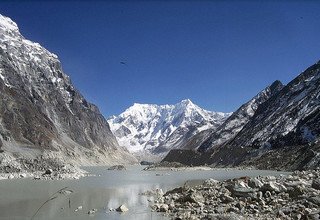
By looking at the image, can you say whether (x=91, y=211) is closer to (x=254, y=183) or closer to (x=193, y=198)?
(x=193, y=198)

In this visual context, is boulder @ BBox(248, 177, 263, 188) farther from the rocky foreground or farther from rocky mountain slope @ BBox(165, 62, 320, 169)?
rocky mountain slope @ BBox(165, 62, 320, 169)

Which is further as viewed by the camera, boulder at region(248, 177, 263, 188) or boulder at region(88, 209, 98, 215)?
boulder at region(88, 209, 98, 215)

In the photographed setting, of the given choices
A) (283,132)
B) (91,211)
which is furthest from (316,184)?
(283,132)

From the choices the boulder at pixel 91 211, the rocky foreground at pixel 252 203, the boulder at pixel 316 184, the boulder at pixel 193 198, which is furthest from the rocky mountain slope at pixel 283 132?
the boulder at pixel 91 211

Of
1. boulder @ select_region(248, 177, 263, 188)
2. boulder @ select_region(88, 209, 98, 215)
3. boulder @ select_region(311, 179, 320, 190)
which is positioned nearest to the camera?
boulder @ select_region(311, 179, 320, 190)

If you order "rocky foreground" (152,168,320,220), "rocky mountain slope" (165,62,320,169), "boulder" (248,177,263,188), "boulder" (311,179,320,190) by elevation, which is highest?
"rocky mountain slope" (165,62,320,169)

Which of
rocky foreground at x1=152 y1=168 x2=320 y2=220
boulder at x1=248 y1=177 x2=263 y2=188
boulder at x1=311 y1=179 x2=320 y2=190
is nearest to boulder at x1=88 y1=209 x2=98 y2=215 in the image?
rocky foreground at x1=152 y1=168 x2=320 y2=220
